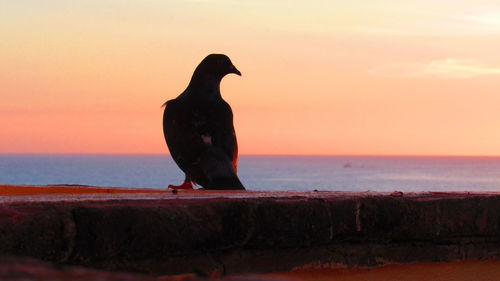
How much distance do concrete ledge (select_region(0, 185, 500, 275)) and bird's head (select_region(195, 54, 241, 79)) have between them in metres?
5.46

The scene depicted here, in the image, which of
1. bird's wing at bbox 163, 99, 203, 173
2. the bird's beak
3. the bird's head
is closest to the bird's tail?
bird's wing at bbox 163, 99, 203, 173

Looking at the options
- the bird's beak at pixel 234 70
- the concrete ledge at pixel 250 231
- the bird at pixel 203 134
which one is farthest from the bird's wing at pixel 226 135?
the concrete ledge at pixel 250 231

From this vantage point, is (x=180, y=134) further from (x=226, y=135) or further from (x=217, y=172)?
(x=217, y=172)

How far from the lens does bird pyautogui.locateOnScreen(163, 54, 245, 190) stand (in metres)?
9.45

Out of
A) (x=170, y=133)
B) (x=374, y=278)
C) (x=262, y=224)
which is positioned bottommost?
(x=374, y=278)

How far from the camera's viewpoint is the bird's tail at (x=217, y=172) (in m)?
9.16

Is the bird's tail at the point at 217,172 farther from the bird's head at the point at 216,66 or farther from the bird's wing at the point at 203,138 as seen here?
the bird's head at the point at 216,66

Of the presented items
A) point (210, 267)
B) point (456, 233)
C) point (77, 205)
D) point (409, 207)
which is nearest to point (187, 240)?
point (210, 267)

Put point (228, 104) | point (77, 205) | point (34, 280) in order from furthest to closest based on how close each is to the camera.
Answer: point (228, 104) → point (77, 205) → point (34, 280)

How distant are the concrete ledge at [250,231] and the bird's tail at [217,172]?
390cm

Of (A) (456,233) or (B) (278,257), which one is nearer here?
(B) (278,257)

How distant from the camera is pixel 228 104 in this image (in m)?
10.2

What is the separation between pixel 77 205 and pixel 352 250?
1774mm

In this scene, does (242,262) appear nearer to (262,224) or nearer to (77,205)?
(262,224)
